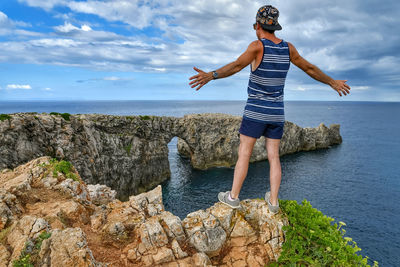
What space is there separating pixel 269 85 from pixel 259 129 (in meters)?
1.24

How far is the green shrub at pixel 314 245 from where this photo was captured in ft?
20.3

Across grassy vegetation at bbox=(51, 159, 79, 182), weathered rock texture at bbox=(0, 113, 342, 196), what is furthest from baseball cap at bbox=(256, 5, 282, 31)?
weathered rock texture at bbox=(0, 113, 342, 196)

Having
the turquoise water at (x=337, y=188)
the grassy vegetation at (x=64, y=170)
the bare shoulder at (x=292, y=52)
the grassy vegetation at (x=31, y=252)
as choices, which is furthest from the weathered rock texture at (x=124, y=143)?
the bare shoulder at (x=292, y=52)

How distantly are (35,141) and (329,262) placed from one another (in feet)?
97.3

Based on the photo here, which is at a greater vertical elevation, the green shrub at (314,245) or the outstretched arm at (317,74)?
the outstretched arm at (317,74)

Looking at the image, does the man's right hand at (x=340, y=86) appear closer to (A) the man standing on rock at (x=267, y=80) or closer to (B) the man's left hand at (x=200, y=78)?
(A) the man standing on rock at (x=267, y=80)

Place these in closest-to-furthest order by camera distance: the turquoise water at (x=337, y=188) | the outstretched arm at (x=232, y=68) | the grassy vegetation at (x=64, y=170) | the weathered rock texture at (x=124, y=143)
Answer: the outstretched arm at (x=232, y=68) → the grassy vegetation at (x=64, y=170) → the weathered rock texture at (x=124, y=143) → the turquoise water at (x=337, y=188)

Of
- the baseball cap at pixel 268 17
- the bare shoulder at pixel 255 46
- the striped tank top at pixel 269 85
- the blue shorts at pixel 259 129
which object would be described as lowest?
the blue shorts at pixel 259 129

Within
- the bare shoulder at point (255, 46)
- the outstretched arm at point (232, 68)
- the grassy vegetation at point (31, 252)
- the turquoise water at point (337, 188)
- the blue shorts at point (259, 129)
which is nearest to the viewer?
the grassy vegetation at point (31, 252)

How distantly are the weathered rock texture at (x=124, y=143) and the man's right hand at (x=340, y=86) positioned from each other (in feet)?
95.7

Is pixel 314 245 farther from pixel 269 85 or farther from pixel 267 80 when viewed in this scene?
pixel 267 80

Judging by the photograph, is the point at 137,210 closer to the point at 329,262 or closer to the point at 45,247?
the point at 45,247

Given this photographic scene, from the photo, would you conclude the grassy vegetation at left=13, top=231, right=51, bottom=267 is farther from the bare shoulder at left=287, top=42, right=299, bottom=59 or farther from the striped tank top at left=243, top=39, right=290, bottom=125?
the bare shoulder at left=287, top=42, right=299, bottom=59

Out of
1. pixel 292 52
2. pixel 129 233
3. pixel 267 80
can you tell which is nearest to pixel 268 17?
pixel 292 52
